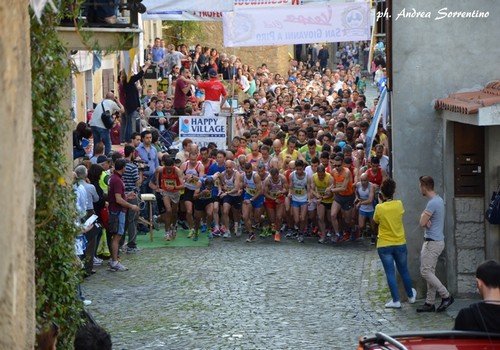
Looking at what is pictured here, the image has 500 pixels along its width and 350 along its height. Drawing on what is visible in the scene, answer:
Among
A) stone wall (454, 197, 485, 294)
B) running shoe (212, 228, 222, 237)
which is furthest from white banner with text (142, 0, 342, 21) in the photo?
stone wall (454, 197, 485, 294)

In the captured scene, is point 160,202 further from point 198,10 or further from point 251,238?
point 198,10

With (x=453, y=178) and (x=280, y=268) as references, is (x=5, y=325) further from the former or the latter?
(x=280, y=268)

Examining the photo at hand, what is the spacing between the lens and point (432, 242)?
48.6 feet

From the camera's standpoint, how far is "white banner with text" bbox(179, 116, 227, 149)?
930 inches

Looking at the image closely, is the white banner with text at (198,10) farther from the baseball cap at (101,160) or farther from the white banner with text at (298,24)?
the baseball cap at (101,160)

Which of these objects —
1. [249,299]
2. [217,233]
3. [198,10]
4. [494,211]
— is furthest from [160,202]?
[494,211]

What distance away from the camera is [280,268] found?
17719 mm

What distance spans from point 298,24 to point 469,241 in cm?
775

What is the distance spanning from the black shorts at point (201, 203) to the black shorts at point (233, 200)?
→ 26cm

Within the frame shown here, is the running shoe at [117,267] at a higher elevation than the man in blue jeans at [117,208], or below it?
below

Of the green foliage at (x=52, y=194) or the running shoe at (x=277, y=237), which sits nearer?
the green foliage at (x=52, y=194)

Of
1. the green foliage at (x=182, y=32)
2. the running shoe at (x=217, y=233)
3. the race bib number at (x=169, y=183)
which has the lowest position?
the running shoe at (x=217, y=233)

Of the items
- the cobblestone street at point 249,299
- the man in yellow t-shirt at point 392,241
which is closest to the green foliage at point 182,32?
the cobblestone street at point 249,299

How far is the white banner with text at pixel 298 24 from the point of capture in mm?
21609
